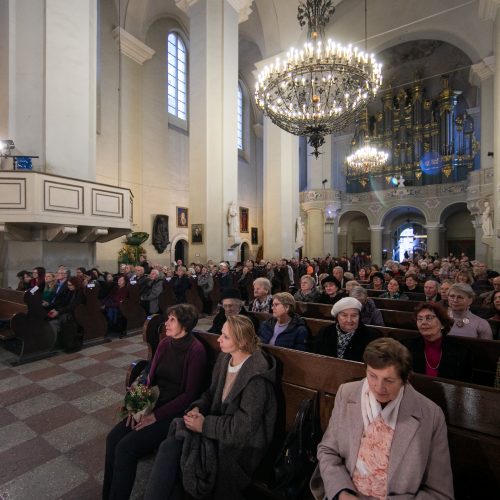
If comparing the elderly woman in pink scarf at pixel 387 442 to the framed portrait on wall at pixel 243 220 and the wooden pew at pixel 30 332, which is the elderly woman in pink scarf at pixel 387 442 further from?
the framed portrait on wall at pixel 243 220

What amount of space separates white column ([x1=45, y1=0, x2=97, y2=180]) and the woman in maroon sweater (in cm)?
593

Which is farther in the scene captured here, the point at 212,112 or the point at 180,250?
the point at 180,250

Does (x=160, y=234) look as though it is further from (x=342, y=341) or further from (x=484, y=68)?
(x=484, y=68)

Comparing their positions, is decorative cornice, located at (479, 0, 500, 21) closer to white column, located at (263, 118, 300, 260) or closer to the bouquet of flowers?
white column, located at (263, 118, 300, 260)

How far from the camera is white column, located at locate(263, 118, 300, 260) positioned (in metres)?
14.7

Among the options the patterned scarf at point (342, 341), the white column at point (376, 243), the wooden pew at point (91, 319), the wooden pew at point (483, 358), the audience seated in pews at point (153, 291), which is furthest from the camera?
the white column at point (376, 243)

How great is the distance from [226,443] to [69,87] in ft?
25.4

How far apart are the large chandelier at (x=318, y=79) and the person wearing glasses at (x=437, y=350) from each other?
593 cm

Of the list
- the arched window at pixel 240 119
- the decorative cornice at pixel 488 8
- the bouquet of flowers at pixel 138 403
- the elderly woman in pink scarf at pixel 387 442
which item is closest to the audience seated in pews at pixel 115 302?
the bouquet of flowers at pixel 138 403

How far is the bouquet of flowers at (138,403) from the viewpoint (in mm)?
2020

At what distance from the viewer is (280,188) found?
1470 cm

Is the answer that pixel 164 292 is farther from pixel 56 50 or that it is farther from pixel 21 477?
pixel 56 50

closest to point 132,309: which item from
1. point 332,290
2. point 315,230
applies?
point 332,290

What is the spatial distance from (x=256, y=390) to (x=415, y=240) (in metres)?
22.8
